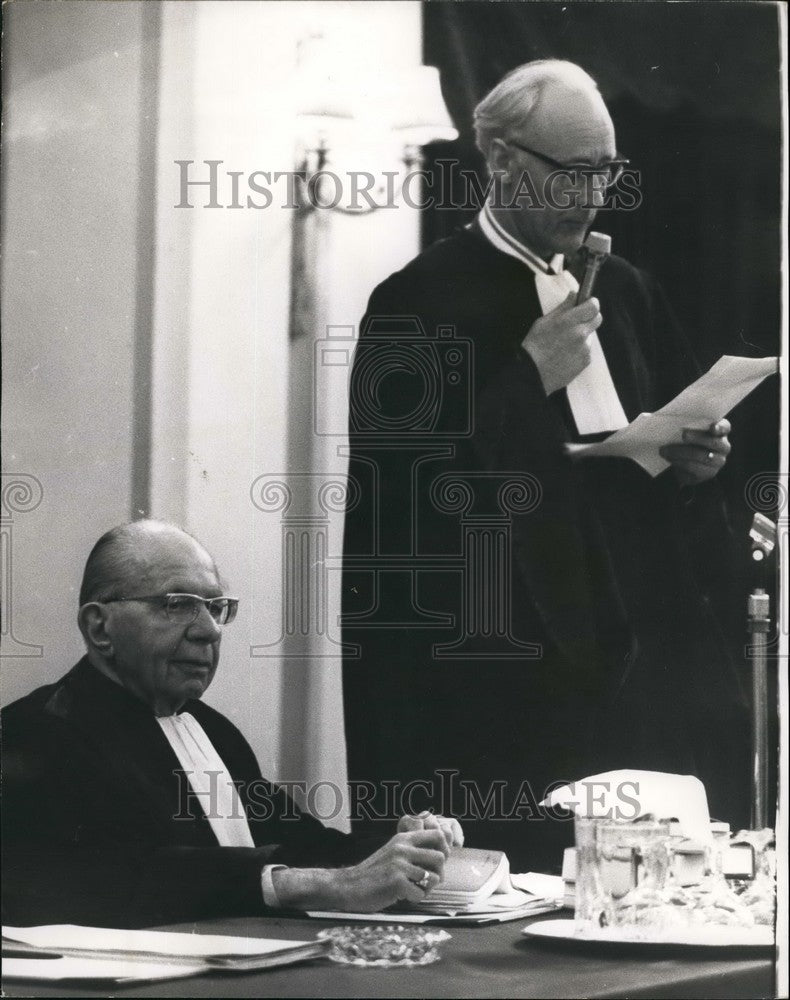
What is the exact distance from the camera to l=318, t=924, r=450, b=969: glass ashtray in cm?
356

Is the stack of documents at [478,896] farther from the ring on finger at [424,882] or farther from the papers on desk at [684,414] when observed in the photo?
the papers on desk at [684,414]

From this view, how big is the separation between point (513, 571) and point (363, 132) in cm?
121

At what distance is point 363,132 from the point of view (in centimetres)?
402

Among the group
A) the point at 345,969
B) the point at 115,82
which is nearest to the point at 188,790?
the point at 345,969

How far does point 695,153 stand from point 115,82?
5.06ft

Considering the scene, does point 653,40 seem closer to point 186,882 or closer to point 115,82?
point 115,82

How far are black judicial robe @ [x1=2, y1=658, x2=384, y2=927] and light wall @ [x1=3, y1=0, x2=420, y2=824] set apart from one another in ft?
0.29

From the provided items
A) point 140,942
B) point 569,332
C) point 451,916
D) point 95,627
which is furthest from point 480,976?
point 569,332

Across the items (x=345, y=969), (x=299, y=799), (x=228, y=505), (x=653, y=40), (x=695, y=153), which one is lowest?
(x=345, y=969)

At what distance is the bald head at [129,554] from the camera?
→ 3.95m

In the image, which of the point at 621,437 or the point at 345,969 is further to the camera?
the point at 621,437

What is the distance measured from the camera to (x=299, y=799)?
396 centimetres

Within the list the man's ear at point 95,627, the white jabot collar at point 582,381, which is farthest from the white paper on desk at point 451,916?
the white jabot collar at point 582,381

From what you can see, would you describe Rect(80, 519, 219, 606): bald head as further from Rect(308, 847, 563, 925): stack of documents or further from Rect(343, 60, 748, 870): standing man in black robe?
Rect(308, 847, 563, 925): stack of documents
